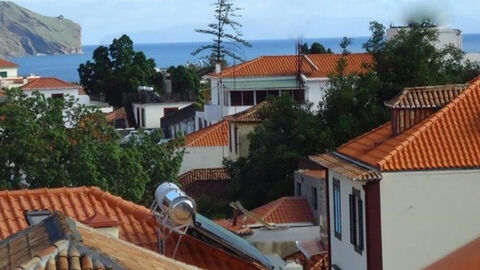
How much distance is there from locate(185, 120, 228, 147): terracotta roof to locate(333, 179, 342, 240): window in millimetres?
26683

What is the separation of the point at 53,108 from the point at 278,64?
29306 millimetres

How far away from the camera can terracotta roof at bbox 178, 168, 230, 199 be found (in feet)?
147

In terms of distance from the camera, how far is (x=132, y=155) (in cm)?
3045

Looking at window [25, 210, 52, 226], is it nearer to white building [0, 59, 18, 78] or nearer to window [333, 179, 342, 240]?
window [333, 179, 342, 240]

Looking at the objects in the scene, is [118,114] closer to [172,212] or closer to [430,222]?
[430,222]

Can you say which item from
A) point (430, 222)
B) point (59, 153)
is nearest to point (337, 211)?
point (430, 222)

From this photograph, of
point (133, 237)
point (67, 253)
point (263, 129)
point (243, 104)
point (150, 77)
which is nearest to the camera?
point (67, 253)

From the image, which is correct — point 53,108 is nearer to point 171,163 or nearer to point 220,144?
point 171,163

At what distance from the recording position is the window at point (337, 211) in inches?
937

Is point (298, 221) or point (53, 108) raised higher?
point (53, 108)

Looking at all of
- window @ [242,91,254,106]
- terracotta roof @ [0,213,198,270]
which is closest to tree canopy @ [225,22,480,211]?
window @ [242,91,254,106]

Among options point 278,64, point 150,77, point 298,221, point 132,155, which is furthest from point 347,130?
point 150,77

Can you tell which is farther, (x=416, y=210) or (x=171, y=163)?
(x=171, y=163)

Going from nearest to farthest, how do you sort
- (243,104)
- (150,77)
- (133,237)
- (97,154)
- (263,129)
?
(133,237), (97,154), (263,129), (243,104), (150,77)
